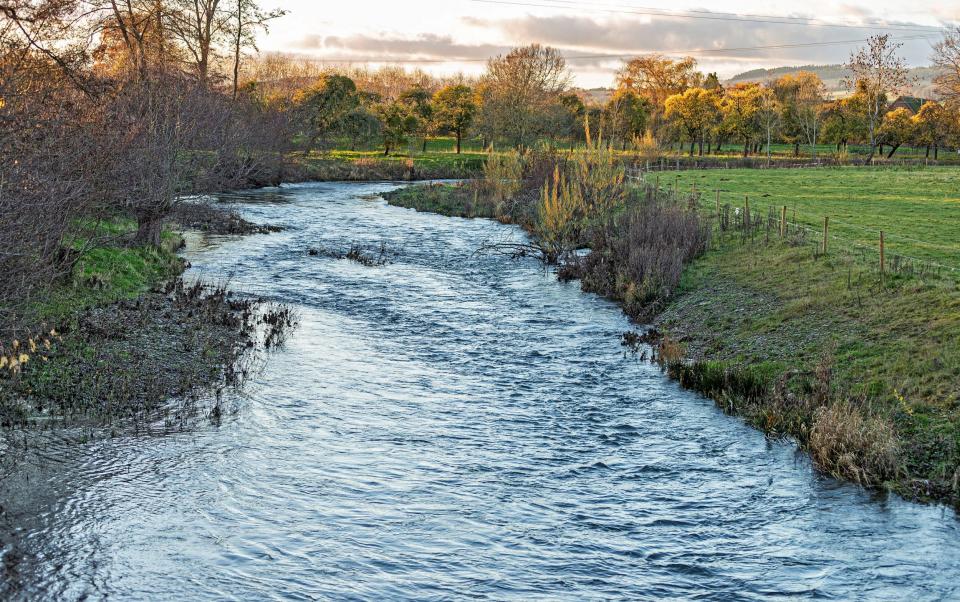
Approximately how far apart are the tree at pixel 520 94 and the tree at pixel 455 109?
2277 centimetres

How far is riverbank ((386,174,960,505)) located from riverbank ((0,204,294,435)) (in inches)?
379

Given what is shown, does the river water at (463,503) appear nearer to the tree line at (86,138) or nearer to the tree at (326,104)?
the tree line at (86,138)

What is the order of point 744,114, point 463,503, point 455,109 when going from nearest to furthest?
point 463,503 → point 744,114 → point 455,109

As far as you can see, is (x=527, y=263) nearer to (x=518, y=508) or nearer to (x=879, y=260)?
(x=879, y=260)

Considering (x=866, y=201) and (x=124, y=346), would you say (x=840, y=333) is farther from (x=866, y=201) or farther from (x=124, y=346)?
(x=866, y=201)

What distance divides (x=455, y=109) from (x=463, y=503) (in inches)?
3740

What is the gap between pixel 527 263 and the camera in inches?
1278

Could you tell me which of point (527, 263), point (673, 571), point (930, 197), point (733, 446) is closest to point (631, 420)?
point (733, 446)

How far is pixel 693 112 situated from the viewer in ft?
328

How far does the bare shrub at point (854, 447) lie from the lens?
12281 mm

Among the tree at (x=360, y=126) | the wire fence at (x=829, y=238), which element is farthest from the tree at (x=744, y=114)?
the wire fence at (x=829, y=238)

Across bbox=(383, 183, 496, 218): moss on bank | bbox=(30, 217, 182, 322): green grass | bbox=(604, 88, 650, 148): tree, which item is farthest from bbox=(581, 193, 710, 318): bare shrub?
bbox=(604, 88, 650, 148): tree

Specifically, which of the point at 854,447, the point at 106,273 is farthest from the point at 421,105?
the point at 854,447

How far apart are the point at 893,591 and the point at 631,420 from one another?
19.5ft
